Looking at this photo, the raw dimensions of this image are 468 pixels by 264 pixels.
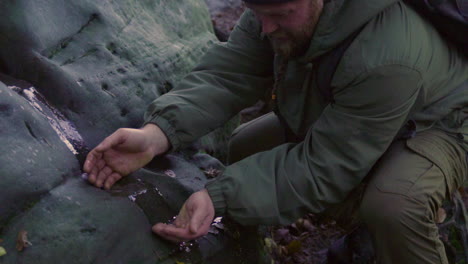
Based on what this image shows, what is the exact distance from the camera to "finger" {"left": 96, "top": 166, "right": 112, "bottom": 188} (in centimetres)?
349

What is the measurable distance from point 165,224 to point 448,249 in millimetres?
2134

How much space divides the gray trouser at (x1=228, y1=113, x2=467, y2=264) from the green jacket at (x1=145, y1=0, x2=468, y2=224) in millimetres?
184

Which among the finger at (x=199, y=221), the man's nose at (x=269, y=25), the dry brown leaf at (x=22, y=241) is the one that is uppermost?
the man's nose at (x=269, y=25)

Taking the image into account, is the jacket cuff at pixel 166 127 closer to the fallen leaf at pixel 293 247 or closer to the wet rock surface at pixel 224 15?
the fallen leaf at pixel 293 247

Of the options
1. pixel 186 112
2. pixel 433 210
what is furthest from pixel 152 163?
pixel 433 210

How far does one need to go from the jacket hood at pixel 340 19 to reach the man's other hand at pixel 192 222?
114 cm

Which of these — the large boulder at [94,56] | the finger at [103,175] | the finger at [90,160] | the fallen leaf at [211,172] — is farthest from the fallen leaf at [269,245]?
the finger at [90,160]

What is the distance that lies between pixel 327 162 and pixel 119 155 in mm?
1325

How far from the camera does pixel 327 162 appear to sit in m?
3.36

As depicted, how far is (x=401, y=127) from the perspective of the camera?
3639mm

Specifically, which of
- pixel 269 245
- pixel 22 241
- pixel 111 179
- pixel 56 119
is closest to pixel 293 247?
pixel 269 245

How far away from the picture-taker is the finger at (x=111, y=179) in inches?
138

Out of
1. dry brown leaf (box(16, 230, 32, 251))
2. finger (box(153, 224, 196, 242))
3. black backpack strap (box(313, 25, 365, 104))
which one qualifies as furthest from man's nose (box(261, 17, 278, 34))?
dry brown leaf (box(16, 230, 32, 251))

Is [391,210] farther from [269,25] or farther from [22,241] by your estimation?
[22,241]
